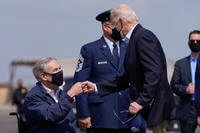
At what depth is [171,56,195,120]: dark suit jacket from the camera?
440 inches

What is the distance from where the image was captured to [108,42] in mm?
9352

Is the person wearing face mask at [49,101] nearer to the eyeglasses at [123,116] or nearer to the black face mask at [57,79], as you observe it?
the black face mask at [57,79]

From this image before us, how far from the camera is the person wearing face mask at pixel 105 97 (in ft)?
30.2

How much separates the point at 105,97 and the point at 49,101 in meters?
1.20

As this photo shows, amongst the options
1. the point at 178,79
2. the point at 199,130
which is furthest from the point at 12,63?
the point at 178,79

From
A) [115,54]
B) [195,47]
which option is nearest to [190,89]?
[195,47]

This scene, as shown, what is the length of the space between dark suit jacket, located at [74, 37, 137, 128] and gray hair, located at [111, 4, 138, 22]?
1.22 meters

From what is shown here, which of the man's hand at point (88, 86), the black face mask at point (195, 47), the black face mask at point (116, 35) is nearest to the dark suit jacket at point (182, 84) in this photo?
the black face mask at point (195, 47)

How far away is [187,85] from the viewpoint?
11.2 metres

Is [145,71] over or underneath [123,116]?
over

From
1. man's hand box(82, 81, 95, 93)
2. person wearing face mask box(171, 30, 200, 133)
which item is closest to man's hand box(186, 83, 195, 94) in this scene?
person wearing face mask box(171, 30, 200, 133)

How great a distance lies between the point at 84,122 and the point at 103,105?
277 mm

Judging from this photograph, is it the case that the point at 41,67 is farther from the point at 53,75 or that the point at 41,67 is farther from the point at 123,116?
the point at 123,116

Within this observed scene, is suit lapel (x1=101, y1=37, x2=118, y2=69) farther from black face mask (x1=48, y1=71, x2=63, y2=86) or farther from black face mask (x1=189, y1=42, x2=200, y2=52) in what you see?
black face mask (x1=189, y1=42, x2=200, y2=52)
